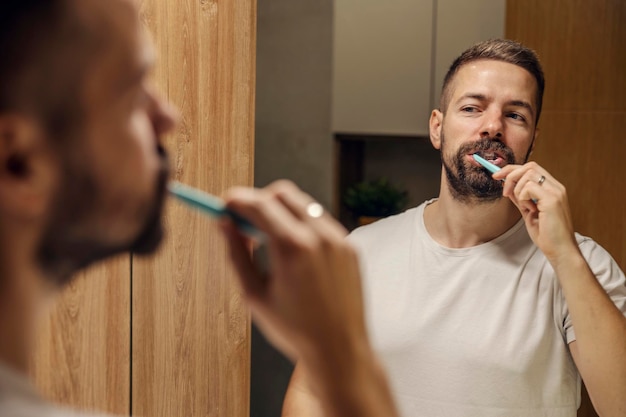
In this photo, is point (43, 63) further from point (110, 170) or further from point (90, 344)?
point (90, 344)

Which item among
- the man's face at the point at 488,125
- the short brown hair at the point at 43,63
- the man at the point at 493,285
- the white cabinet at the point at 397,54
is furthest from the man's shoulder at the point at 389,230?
the short brown hair at the point at 43,63

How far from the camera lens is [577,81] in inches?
84.5

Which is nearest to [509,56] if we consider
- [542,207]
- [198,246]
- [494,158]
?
[494,158]

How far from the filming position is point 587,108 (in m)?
2.14

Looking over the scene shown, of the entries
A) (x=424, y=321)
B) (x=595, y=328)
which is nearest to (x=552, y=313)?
(x=595, y=328)

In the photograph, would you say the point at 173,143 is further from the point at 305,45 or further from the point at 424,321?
the point at 305,45

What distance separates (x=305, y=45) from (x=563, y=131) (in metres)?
1.01

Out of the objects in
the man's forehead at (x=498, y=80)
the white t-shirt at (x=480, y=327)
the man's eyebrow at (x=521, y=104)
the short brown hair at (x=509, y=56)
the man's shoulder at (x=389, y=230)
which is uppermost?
the short brown hair at (x=509, y=56)

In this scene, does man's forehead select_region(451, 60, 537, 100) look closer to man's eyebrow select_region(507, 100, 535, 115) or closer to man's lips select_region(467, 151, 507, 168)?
man's eyebrow select_region(507, 100, 535, 115)

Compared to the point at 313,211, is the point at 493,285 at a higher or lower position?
lower

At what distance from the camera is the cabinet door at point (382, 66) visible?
247 cm

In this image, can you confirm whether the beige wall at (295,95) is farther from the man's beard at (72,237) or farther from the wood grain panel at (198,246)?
the man's beard at (72,237)

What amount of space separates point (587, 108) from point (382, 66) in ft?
2.30

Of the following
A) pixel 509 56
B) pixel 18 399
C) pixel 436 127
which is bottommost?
pixel 18 399
